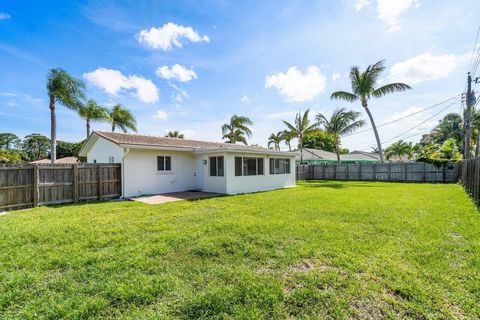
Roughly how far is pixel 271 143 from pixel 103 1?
3193 centimetres

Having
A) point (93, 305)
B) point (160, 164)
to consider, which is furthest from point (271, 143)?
point (93, 305)

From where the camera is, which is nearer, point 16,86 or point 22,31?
point 22,31

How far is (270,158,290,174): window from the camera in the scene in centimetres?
1579

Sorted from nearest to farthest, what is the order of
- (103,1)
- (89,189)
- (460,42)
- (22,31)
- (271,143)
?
(103,1)
(22,31)
(89,189)
(460,42)
(271,143)

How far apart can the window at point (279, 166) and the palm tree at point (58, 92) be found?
44.9 feet

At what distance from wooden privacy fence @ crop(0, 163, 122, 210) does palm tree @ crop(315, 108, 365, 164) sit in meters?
20.1

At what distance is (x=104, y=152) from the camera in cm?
1348

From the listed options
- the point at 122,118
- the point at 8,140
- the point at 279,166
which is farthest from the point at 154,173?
the point at 8,140

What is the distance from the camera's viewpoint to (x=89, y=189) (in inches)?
418

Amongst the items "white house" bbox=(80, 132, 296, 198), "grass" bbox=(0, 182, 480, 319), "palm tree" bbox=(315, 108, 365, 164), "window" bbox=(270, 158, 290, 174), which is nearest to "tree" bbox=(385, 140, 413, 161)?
"palm tree" bbox=(315, 108, 365, 164)

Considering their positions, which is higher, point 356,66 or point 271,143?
point 356,66

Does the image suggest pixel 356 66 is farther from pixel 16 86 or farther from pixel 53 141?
pixel 16 86

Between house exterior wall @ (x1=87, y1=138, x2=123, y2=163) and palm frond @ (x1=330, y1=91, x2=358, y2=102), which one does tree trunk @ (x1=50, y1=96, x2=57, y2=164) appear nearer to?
house exterior wall @ (x1=87, y1=138, x2=123, y2=163)

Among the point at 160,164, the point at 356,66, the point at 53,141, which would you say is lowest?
the point at 160,164
